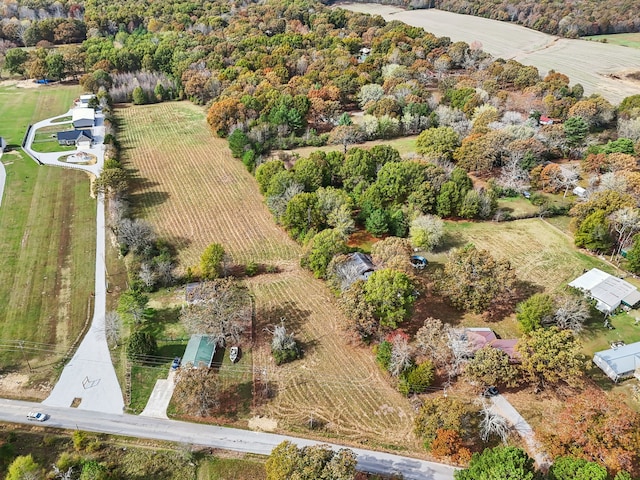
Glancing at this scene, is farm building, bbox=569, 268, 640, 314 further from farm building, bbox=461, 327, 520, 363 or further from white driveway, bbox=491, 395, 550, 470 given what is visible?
white driveway, bbox=491, 395, 550, 470

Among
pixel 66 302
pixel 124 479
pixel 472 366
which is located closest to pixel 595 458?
pixel 472 366

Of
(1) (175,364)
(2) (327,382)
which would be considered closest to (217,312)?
(1) (175,364)

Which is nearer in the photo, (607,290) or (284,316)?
(284,316)

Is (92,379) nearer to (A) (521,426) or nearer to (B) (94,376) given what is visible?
(B) (94,376)

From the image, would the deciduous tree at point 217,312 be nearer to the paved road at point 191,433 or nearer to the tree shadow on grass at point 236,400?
the tree shadow on grass at point 236,400

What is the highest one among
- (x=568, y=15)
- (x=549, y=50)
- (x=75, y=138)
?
(x=568, y=15)

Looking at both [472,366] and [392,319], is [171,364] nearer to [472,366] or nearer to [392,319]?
[392,319]

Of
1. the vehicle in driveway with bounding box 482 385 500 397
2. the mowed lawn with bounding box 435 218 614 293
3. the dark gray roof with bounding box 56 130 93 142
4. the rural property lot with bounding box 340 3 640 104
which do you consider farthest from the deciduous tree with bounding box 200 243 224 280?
the rural property lot with bounding box 340 3 640 104
